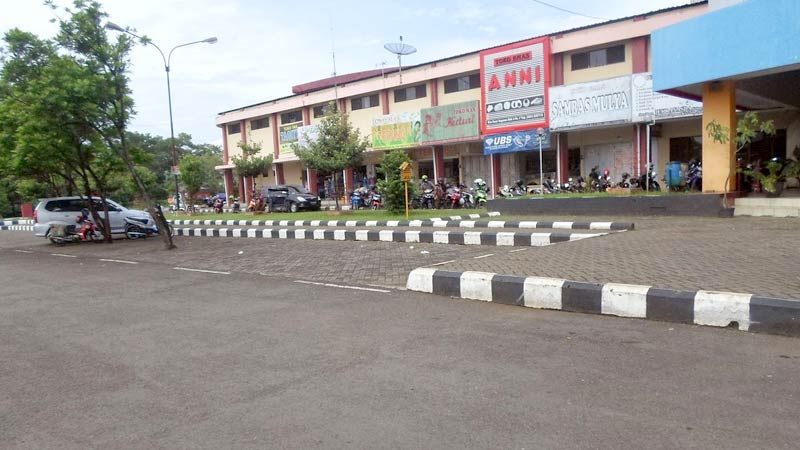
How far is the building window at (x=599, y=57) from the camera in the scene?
2325 cm

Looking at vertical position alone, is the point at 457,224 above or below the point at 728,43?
below

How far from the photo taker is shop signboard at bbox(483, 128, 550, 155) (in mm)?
25027

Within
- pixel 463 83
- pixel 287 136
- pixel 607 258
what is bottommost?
pixel 607 258

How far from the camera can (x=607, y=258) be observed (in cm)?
732

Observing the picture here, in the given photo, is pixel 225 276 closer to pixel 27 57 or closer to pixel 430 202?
pixel 27 57

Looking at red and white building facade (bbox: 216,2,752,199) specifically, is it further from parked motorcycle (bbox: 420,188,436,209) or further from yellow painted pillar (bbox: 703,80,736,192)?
yellow painted pillar (bbox: 703,80,736,192)

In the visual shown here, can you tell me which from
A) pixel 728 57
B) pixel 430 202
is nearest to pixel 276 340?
pixel 728 57

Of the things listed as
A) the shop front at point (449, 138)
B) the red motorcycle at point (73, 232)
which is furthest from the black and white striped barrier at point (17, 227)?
the shop front at point (449, 138)

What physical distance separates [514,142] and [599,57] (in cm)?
521

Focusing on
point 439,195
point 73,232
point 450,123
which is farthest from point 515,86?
point 73,232

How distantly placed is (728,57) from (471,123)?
16.9 m

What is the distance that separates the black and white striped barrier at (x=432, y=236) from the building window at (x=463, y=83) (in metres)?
16.1

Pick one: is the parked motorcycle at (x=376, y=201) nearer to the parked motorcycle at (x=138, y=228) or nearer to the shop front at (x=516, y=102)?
the shop front at (x=516, y=102)

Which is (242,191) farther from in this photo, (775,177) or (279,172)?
(775,177)
